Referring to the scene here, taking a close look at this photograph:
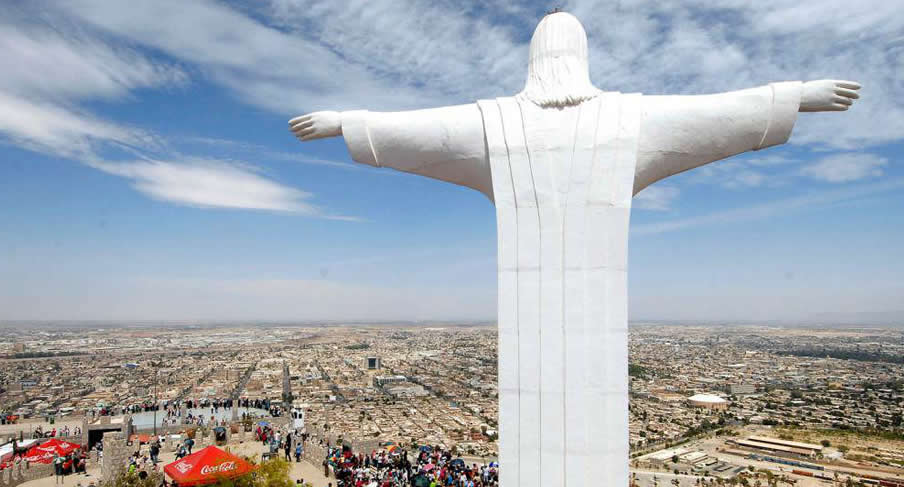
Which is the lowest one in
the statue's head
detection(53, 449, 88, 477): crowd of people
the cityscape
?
the cityscape

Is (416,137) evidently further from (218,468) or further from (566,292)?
(218,468)

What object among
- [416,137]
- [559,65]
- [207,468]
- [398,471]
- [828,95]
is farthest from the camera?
[398,471]

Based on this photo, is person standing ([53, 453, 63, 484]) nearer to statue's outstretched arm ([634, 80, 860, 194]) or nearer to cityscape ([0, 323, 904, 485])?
cityscape ([0, 323, 904, 485])

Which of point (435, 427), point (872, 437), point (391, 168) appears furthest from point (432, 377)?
point (391, 168)

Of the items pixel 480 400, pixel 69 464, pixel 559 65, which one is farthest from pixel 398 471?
pixel 480 400

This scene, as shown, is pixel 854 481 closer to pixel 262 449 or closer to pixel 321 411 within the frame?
pixel 262 449

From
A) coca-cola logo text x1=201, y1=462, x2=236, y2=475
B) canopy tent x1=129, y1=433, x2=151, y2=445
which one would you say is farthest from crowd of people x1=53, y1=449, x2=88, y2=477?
coca-cola logo text x1=201, y1=462, x2=236, y2=475
